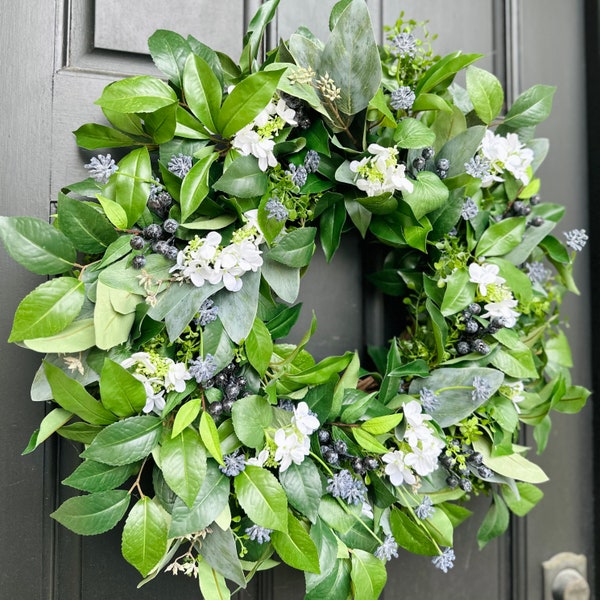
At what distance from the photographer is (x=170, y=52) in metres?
0.75

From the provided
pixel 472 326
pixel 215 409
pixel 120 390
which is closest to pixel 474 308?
pixel 472 326

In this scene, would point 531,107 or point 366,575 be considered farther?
point 531,107

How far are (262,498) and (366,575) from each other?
0.65 ft

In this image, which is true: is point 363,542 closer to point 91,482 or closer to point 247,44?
point 91,482

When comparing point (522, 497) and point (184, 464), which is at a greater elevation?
point (184, 464)

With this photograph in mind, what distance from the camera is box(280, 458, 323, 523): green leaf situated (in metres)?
0.74

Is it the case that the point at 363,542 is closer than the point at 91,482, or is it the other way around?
the point at 91,482

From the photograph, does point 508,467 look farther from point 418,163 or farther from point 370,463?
point 418,163

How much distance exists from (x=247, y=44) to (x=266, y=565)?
715mm

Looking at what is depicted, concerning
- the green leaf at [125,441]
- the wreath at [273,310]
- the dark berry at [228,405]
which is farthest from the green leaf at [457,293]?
the green leaf at [125,441]

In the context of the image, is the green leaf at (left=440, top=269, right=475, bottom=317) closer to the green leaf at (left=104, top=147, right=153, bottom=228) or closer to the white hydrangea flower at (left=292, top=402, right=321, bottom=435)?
the white hydrangea flower at (left=292, top=402, right=321, bottom=435)

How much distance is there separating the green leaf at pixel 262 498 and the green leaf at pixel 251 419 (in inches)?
1.5

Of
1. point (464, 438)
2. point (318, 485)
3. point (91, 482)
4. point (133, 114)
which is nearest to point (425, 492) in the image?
point (464, 438)

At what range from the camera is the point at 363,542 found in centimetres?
81
